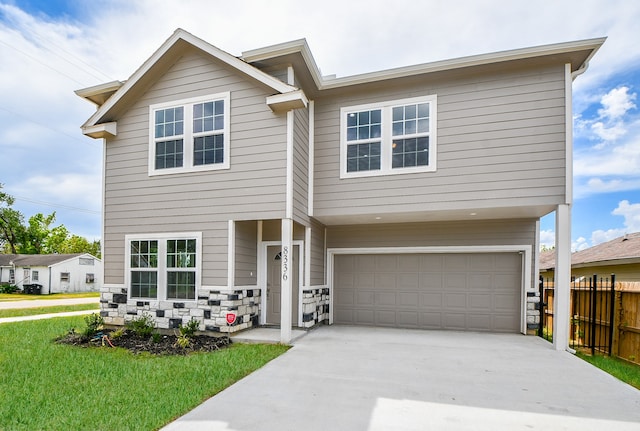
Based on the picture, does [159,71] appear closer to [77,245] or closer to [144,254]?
[144,254]

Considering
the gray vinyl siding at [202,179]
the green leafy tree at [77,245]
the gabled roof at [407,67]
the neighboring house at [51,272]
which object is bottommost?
the neighboring house at [51,272]

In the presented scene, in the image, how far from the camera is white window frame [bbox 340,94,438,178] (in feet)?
23.9

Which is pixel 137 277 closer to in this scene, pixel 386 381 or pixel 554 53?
pixel 386 381

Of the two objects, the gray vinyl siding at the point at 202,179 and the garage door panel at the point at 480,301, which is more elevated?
the gray vinyl siding at the point at 202,179

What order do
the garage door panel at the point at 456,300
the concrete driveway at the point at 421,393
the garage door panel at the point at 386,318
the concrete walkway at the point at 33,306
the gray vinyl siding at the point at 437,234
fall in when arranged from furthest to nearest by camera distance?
1. the concrete walkway at the point at 33,306
2. the garage door panel at the point at 386,318
3. the garage door panel at the point at 456,300
4. the gray vinyl siding at the point at 437,234
5. the concrete driveway at the point at 421,393

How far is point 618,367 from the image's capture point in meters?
5.75

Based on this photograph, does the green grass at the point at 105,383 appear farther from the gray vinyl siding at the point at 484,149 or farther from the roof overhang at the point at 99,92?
the roof overhang at the point at 99,92

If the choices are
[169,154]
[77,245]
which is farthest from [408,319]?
[77,245]

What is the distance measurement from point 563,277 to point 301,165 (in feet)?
17.5

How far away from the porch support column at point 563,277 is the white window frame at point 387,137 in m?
2.44

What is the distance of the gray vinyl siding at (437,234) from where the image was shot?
26.5ft

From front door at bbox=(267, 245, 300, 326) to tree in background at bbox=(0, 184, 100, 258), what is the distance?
3731cm

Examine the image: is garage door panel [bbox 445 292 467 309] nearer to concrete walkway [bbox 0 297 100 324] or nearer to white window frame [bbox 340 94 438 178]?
white window frame [bbox 340 94 438 178]

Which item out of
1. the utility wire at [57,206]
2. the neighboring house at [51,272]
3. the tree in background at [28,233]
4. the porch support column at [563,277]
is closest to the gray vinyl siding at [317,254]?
the porch support column at [563,277]
